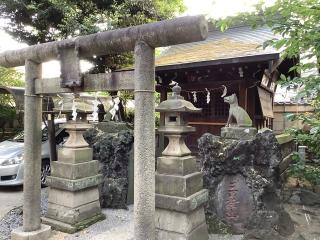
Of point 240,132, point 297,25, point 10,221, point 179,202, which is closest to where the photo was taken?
point 297,25

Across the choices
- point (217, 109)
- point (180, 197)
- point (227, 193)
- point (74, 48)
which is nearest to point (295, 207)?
point (227, 193)

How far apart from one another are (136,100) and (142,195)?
43.2 inches

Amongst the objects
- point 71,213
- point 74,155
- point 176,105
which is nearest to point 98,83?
point 176,105

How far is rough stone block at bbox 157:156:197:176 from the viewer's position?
14.8 ft

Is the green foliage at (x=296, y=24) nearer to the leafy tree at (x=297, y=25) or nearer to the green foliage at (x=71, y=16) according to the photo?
the leafy tree at (x=297, y=25)

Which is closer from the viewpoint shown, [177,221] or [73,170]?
[177,221]

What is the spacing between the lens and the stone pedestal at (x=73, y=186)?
5715mm

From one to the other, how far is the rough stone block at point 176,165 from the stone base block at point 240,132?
172 centimetres

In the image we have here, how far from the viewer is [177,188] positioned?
4.46m

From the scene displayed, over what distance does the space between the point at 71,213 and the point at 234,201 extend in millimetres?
3033

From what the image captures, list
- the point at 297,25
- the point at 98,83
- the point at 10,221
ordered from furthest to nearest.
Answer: the point at 10,221 → the point at 98,83 → the point at 297,25

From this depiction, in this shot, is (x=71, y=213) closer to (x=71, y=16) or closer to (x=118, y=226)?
(x=118, y=226)

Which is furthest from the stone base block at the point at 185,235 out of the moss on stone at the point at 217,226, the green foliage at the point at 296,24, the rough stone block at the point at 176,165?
the green foliage at the point at 296,24

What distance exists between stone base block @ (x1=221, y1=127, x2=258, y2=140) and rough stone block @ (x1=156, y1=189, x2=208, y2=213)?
6.18 ft
